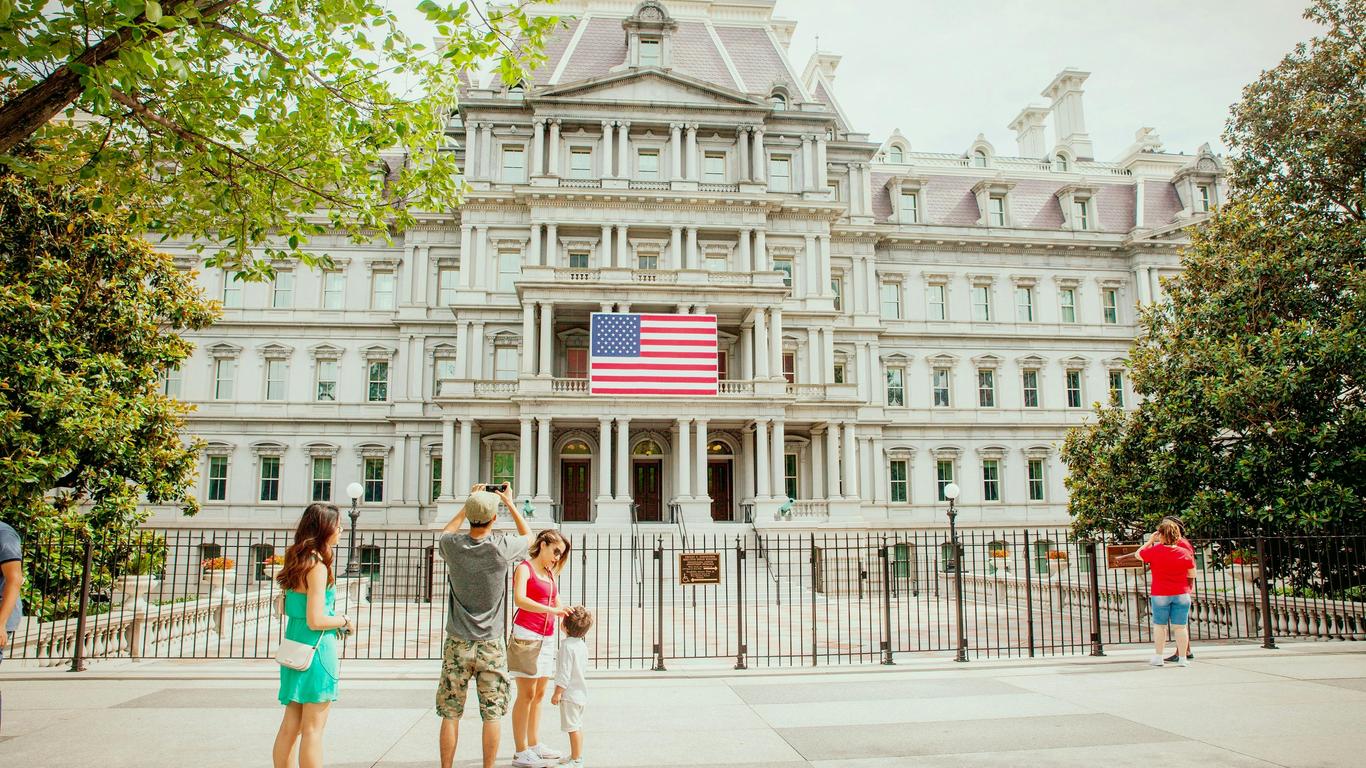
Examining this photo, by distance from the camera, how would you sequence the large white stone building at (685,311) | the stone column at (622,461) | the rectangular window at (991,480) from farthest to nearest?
1. the rectangular window at (991,480)
2. the large white stone building at (685,311)
3. the stone column at (622,461)

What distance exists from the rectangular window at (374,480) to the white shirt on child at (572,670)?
30.6 meters

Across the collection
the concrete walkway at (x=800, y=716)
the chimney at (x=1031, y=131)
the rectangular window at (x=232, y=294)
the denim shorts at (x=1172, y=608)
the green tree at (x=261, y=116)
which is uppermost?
the chimney at (x=1031, y=131)

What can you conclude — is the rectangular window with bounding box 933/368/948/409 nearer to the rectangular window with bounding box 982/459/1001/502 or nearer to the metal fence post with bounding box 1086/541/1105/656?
the rectangular window with bounding box 982/459/1001/502

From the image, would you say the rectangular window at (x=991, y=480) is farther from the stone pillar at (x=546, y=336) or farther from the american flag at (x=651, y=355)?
the stone pillar at (x=546, y=336)

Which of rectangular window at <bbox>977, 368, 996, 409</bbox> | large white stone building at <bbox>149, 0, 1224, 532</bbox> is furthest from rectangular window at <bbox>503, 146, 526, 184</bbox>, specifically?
rectangular window at <bbox>977, 368, 996, 409</bbox>

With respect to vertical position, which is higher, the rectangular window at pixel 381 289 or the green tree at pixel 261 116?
the rectangular window at pixel 381 289

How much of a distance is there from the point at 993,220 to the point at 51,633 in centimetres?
3885

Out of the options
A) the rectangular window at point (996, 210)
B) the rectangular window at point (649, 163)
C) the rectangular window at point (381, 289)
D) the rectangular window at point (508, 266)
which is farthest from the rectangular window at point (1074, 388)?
the rectangular window at point (381, 289)

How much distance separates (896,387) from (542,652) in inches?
1313

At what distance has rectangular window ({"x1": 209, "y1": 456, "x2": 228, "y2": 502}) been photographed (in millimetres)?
35031

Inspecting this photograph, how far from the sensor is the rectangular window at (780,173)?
122ft

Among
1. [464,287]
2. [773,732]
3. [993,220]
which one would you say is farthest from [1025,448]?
[773,732]

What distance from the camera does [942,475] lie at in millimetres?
→ 37906

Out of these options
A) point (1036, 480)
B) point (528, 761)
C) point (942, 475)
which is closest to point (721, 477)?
point (942, 475)
